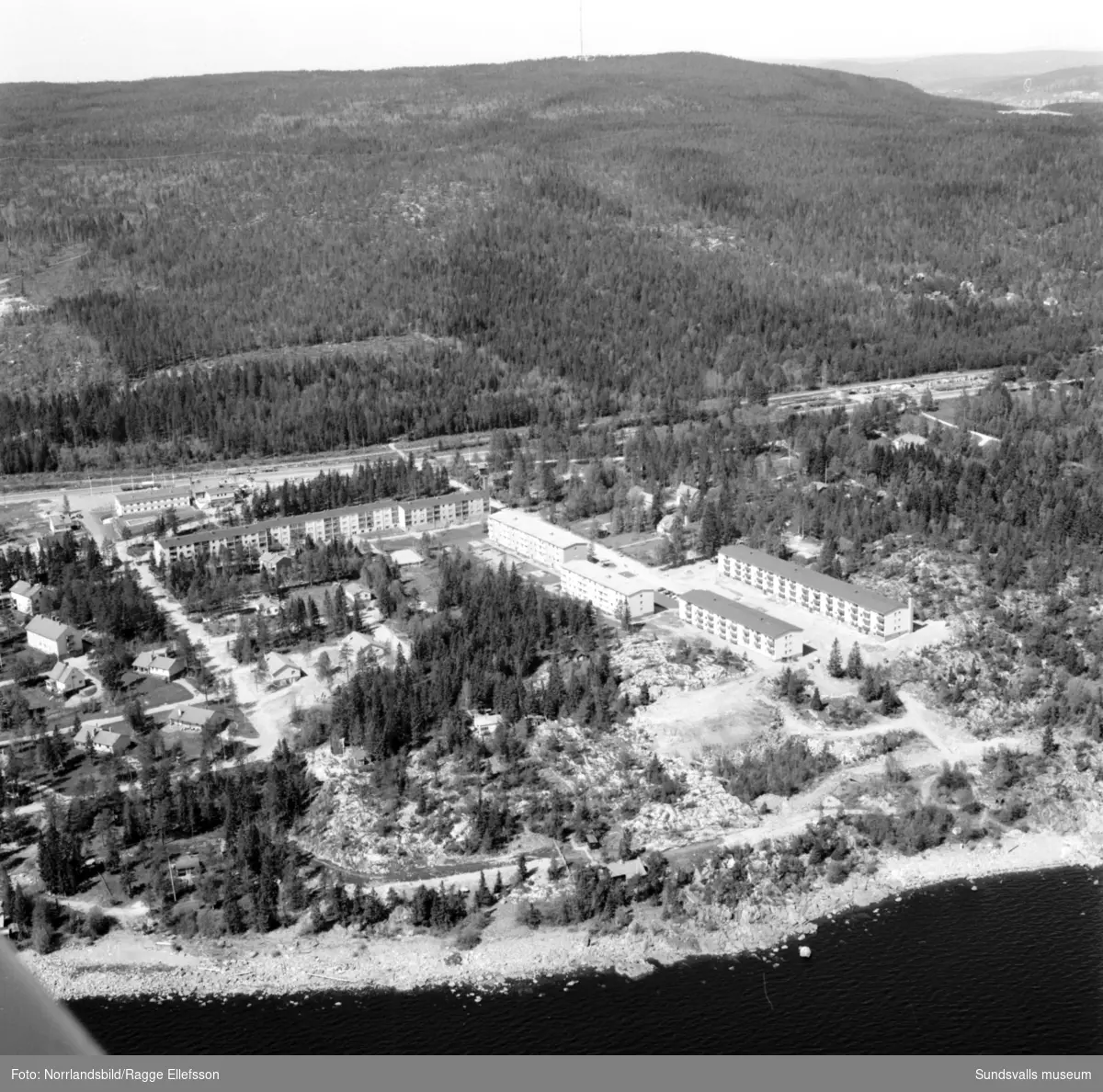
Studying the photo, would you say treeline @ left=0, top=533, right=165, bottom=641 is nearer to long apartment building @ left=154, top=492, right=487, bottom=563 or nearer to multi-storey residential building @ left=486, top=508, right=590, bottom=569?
long apartment building @ left=154, top=492, right=487, bottom=563

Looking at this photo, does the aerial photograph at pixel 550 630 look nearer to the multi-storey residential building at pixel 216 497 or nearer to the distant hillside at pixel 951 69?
the multi-storey residential building at pixel 216 497

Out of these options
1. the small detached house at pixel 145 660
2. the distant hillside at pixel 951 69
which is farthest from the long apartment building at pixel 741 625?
the distant hillside at pixel 951 69

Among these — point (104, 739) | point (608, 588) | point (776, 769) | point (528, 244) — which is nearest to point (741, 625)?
point (608, 588)

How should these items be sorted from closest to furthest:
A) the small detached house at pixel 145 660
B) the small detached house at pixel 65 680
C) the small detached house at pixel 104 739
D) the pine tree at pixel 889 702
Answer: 1. the small detached house at pixel 104 739
2. the pine tree at pixel 889 702
3. the small detached house at pixel 65 680
4. the small detached house at pixel 145 660

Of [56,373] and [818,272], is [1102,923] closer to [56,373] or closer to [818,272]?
[56,373]

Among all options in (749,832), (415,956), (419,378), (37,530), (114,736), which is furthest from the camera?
(419,378)

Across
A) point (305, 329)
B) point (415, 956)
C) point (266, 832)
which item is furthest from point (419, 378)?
point (415, 956)
